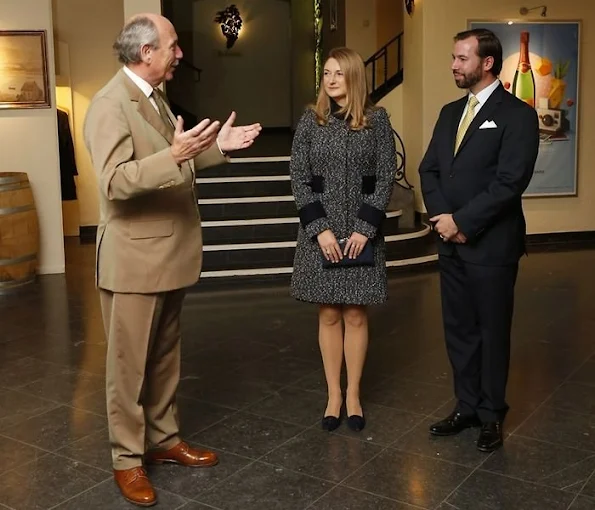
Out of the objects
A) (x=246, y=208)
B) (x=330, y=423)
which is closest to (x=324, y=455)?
(x=330, y=423)

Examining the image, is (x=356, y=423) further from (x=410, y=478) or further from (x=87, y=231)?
(x=87, y=231)

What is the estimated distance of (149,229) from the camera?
282 centimetres

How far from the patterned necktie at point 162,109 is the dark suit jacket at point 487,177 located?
3.70ft

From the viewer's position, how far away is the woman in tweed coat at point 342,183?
3.39m

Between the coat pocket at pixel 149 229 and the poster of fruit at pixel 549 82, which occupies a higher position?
the poster of fruit at pixel 549 82

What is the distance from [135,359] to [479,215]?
1.43 m

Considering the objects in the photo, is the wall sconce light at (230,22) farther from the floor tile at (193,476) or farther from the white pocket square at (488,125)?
the floor tile at (193,476)

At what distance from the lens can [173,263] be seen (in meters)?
2.88

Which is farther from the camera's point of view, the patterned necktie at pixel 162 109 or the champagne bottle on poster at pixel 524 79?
the champagne bottle on poster at pixel 524 79

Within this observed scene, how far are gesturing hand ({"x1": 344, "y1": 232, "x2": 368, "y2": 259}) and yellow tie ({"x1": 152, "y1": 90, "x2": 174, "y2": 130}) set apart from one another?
2.98ft

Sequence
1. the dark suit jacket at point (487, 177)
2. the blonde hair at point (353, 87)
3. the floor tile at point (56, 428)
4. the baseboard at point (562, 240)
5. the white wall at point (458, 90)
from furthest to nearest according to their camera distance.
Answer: the baseboard at point (562, 240)
the white wall at point (458, 90)
the floor tile at point (56, 428)
the blonde hair at point (353, 87)
the dark suit jacket at point (487, 177)

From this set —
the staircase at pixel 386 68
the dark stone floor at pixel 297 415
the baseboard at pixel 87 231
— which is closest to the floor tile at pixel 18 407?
the dark stone floor at pixel 297 415

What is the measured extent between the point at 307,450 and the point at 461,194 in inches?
48.5

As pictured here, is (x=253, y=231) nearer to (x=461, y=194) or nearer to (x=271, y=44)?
(x=461, y=194)
